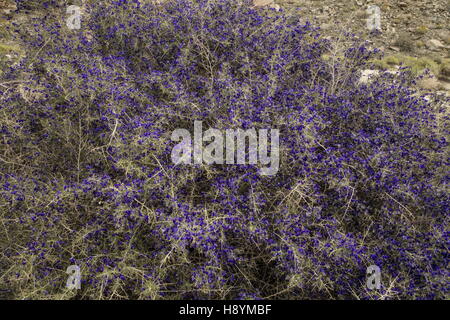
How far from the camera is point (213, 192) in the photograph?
Answer: 317 centimetres

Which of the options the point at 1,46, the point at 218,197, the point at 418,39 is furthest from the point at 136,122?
the point at 418,39

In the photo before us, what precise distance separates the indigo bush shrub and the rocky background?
13.9 feet

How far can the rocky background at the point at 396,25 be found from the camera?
24.4 feet

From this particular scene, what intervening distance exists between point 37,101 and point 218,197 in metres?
2.68

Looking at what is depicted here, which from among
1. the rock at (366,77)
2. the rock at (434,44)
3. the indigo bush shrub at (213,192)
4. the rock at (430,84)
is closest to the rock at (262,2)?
the rock at (366,77)

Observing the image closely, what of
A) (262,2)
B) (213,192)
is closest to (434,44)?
(262,2)

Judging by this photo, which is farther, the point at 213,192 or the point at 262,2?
the point at 262,2

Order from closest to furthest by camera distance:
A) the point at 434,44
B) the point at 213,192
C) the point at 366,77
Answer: the point at 213,192
the point at 366,77
the point at 434,44

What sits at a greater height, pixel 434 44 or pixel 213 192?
pixel 434 44

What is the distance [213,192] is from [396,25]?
329 inches

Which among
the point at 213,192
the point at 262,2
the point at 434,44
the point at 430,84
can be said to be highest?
the point at 262,2

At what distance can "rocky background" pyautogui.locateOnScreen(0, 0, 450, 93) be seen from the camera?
293 inches

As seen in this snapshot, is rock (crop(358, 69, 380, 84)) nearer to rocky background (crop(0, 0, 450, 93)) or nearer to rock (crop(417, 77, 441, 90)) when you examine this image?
rock (crop(417, 77, 441, 90))

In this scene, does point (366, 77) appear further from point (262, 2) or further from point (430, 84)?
point (262, 2)
